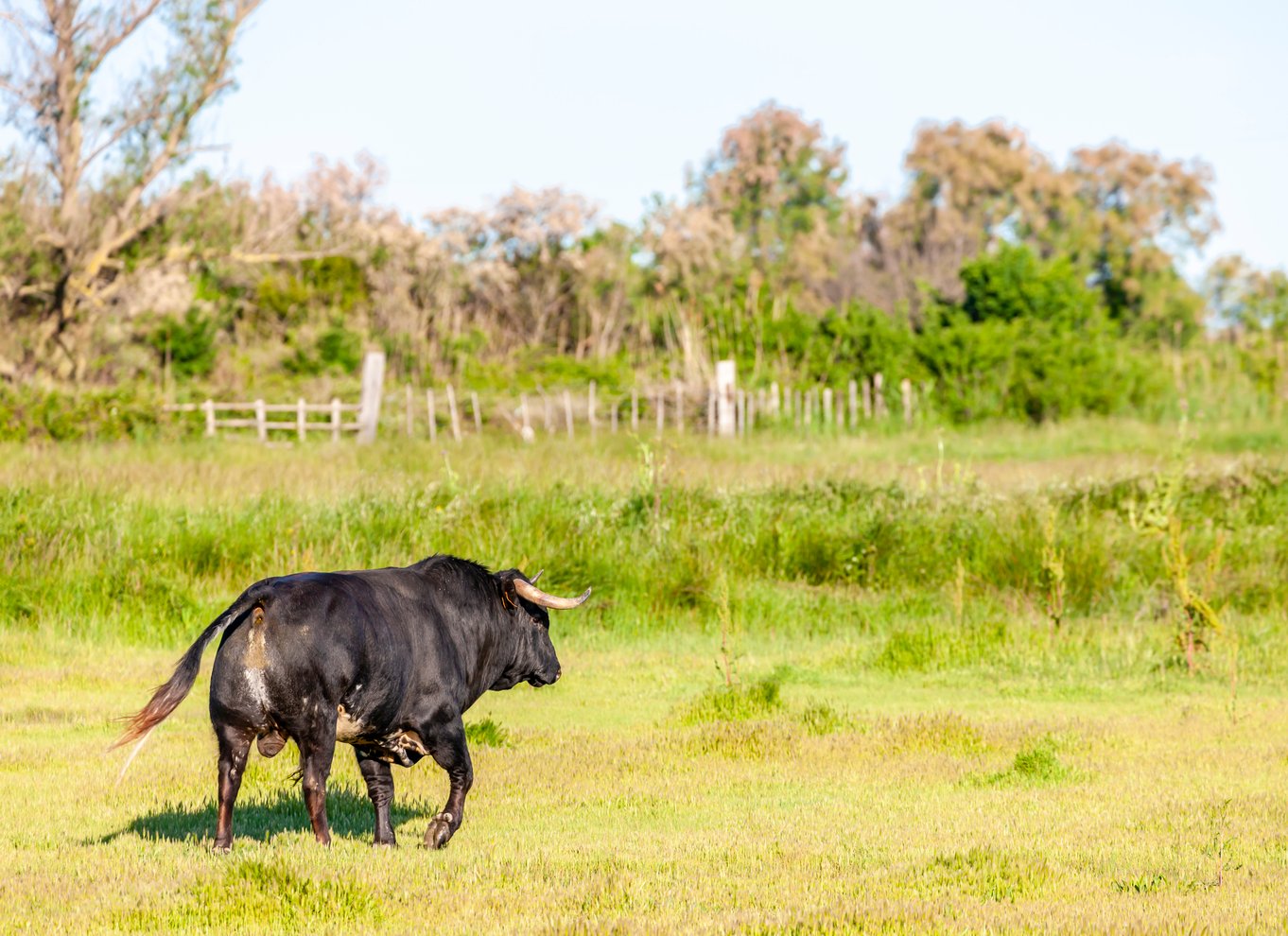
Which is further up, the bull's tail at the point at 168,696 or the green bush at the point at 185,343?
the green bush at the point at 185,343

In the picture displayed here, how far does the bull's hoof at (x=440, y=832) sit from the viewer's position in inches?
272

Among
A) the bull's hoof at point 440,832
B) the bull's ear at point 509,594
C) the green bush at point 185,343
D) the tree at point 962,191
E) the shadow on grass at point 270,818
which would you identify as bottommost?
the shadow on grass at point 270,818

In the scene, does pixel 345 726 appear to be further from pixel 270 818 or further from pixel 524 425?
pixel 524 425

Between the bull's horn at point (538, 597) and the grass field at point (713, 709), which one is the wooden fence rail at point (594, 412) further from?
the bull's horn at point (538, 597)

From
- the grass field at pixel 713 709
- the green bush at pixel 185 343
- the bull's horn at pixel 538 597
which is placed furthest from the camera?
the green bush at pixel 185 343

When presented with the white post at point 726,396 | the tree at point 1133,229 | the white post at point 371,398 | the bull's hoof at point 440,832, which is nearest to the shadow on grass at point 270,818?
the bull's hoof at point 440,832

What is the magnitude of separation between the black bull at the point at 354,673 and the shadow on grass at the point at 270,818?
23.9 inches

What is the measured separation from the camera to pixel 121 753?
9578mm

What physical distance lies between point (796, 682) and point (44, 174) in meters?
32.5

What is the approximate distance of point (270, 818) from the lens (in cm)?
772

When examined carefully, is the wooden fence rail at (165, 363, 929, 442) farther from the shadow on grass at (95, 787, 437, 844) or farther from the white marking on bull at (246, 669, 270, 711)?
the white marking on bull at (246, 669, 270, 711)

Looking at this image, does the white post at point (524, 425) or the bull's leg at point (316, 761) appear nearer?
the bull's leg at point (316, 761)

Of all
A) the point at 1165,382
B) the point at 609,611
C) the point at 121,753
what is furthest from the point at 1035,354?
the point at 121,753

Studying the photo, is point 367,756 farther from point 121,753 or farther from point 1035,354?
point 1035,354
